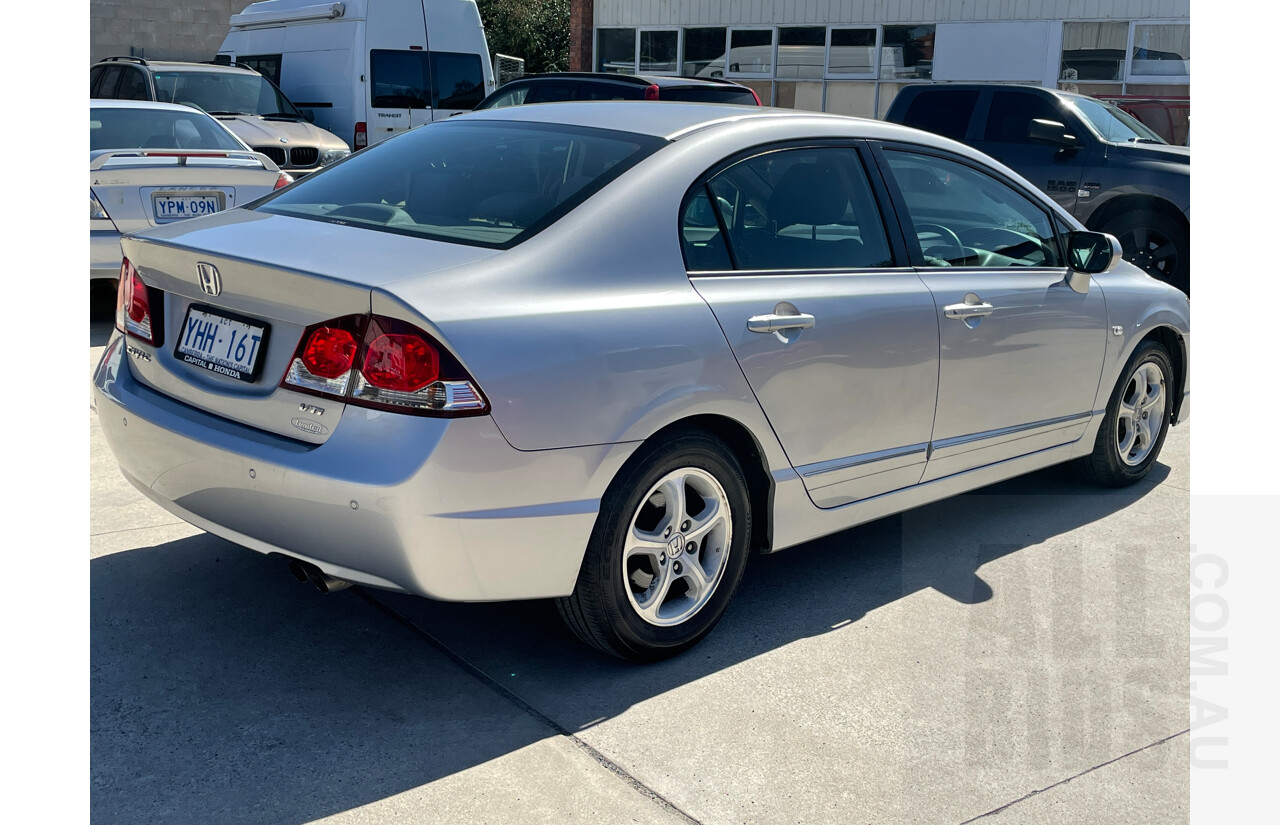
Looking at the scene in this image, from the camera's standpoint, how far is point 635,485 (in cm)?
331

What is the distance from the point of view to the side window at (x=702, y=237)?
3564 mm

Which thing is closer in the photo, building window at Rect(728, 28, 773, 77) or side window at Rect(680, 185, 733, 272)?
side window at Rect(680, 185, 733, 272)

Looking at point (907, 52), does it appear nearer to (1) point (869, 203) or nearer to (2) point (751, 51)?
(2) point (751, 51)

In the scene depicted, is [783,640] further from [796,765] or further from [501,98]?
[501,98]

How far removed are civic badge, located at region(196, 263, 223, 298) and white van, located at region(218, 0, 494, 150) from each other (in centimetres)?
1152

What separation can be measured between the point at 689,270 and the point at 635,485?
0.67 metres

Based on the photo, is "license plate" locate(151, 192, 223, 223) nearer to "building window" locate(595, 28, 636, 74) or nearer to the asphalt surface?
the asphalt surface

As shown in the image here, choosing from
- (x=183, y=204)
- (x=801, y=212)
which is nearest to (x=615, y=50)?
(x=183, y=204)

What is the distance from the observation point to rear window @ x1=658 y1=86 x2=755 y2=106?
1119cm

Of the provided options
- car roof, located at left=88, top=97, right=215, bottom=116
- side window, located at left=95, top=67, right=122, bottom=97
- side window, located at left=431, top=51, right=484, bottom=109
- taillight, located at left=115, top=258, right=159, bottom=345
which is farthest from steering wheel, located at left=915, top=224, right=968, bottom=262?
side window, located at left=95, top=67, right=122, bottom=97

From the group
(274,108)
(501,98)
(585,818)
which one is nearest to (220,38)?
(274,108)

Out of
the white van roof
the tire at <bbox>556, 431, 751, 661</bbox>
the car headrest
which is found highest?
the white van roof

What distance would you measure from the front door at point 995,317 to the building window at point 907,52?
1536 cm

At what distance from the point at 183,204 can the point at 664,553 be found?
565 centimetres
